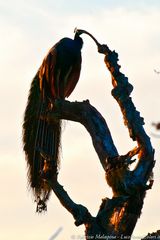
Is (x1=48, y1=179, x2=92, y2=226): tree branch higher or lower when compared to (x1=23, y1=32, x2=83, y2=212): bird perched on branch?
lower

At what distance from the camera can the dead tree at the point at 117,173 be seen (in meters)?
12.0

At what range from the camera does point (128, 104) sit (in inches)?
504

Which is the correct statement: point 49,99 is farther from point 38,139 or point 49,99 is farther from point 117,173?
point 117,173

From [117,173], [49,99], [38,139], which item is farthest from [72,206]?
[49,99]

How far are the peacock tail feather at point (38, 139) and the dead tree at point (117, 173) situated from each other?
4.06ft

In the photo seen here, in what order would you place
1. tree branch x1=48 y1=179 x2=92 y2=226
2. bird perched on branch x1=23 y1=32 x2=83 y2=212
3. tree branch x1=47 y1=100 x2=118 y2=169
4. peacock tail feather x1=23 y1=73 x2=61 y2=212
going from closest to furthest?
tree branch x1=48 y1=179 x2=92 y2=226
tree branch x1=47 y1=100 x2=118 y2=169
peacock tail feather x1=23 y1=73 x2=61 y2=212
bird perched on branch x1=23 y1=32 x2=83 y2=212

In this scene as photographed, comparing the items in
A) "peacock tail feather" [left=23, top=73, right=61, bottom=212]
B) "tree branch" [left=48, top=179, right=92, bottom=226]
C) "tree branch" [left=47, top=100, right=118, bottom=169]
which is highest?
"peacock tail feather" [left=23, top=73, right=61, bottom=212]

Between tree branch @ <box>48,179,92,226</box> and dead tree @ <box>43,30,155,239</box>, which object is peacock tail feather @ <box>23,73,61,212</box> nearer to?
dead tree @ <box>43,30,155,239</box>

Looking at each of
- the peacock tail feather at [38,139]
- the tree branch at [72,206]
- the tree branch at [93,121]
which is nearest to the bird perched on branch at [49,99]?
the peacock tail feather at [38,139]

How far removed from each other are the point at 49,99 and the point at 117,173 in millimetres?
2856

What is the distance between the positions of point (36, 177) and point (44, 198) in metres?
0.49

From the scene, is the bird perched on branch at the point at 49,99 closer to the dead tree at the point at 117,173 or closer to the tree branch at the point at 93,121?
the tree branch at the point at 93,121

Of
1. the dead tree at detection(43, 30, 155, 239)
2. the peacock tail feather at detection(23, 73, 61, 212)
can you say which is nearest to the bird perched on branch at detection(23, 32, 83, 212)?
the peacock tail feather at detection(23, 73, 61, 212)

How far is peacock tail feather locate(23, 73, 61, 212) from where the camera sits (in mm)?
13883
